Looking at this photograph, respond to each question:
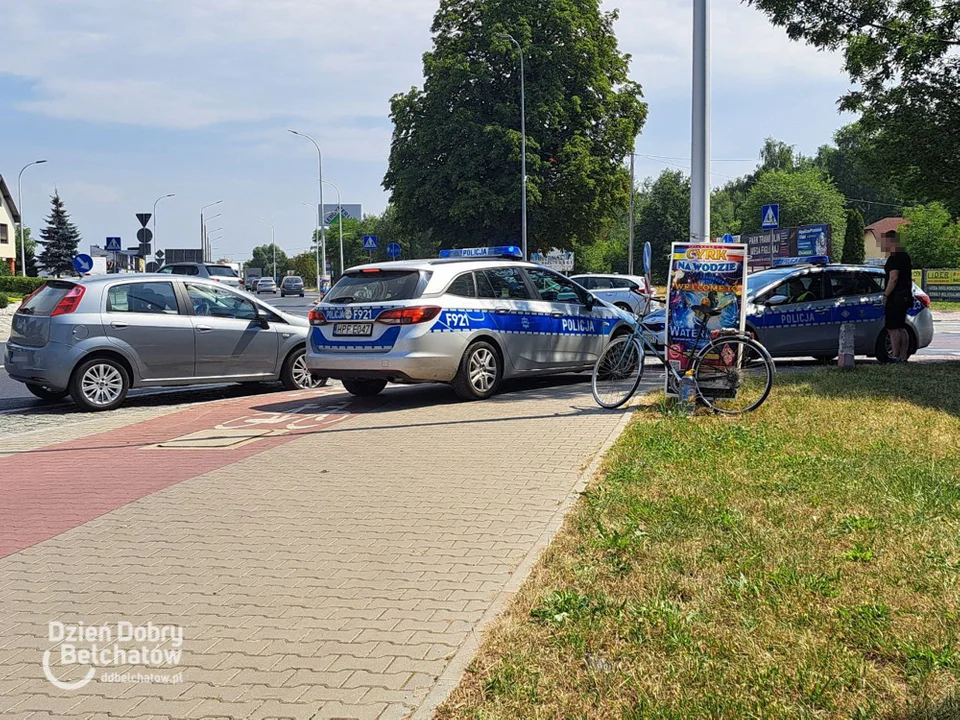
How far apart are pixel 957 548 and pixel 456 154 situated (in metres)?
39.7

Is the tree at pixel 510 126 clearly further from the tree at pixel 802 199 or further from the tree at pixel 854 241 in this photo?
the tree at pixel 802 199

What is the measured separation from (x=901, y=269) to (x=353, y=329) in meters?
7.39

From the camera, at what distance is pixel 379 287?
36.9ft

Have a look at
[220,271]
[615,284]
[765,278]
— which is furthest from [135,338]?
[220,271]

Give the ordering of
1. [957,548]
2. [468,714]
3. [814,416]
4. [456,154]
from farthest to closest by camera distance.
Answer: [456,154] < [814,416] < [957,548] < [468,714]

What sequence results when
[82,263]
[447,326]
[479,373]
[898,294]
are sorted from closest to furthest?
[447,326] → [479,373] → [898,294] → [82,263]

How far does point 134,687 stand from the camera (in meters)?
3.84

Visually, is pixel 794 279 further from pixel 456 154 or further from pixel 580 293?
pixel 456 154

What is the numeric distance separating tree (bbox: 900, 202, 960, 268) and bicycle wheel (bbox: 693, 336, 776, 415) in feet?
217

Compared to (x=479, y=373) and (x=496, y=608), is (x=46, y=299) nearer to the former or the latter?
(x=479, y=373)

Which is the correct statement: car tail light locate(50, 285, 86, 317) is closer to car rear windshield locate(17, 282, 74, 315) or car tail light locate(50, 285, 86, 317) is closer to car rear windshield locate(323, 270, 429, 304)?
car rear windshield locate(17, 282, 74, 315)

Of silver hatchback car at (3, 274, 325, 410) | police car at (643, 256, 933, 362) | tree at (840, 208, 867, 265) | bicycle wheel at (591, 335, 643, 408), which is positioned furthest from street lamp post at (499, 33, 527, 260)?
tree at (840, 208, 867, 265)

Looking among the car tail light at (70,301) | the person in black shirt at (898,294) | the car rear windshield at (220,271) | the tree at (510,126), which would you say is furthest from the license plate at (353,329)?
the tree at (510,126)

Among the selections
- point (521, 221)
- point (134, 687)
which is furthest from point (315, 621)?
A: point (521, 221)
